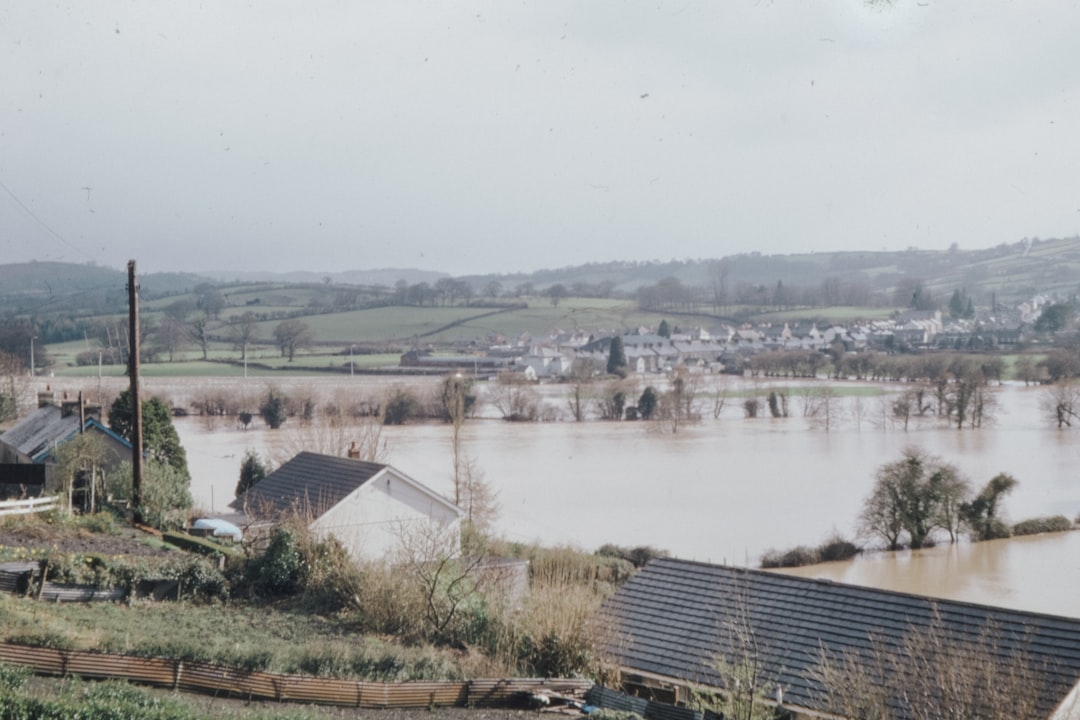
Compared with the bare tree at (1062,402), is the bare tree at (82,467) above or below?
above

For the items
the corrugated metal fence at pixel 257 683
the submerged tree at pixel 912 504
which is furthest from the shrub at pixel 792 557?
the corrugated metal fence at pixel 257 683

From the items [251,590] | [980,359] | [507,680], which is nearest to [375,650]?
[507,680]

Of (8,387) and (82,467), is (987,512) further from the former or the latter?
(8,387)

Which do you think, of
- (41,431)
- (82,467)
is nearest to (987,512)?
(82,467)

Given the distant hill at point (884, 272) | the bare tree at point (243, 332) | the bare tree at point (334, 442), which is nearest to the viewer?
the bare tree at point (334, 442)

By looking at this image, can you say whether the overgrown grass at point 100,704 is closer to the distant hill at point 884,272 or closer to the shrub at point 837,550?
the shrub at point 837,550

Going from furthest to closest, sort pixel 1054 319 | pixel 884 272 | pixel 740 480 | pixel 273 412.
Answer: pixel 884 272 < pixel 1054 319 < pixel 273 412 < pixel 740 480

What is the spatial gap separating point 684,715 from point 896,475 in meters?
14.1

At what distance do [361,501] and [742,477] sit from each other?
15.7 metres

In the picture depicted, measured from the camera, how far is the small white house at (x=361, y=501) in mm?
12273

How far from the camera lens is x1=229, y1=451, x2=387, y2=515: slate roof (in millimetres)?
12406

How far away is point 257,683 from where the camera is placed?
568 cm

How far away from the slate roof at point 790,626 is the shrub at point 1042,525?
1242cm

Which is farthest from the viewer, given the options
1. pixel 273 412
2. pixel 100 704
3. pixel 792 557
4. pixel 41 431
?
pixel 273 412
